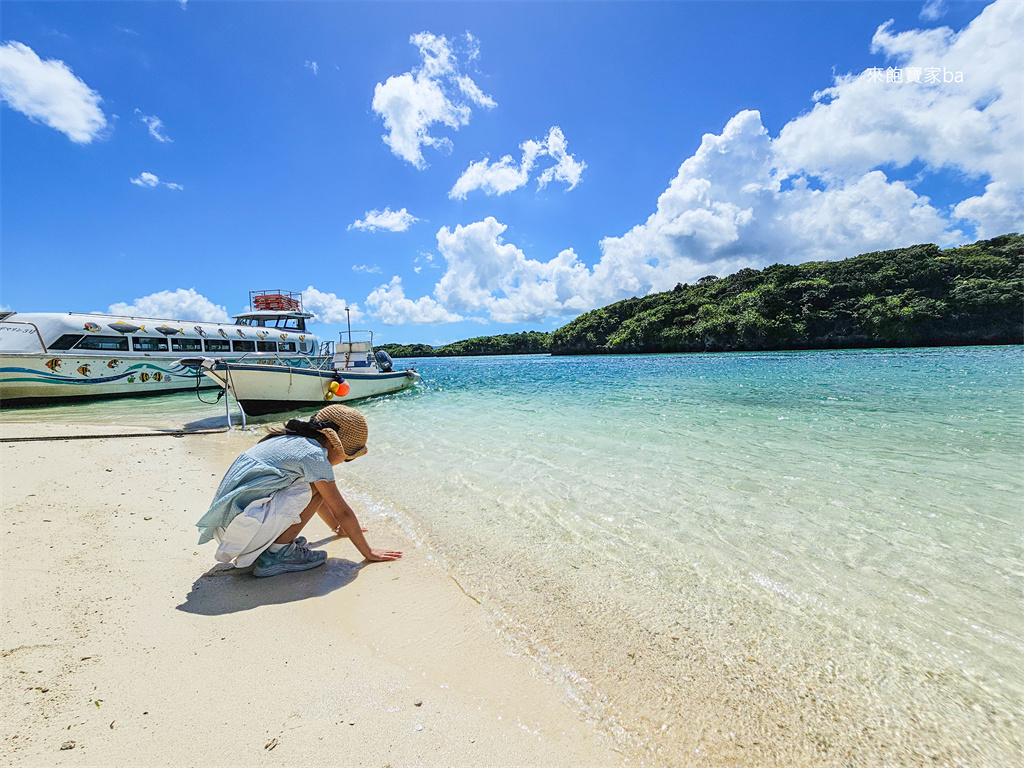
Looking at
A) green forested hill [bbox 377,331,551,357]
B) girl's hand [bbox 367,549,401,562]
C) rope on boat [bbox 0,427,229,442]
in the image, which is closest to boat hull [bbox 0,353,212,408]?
rope on boat [bbox 0,427,229,442]

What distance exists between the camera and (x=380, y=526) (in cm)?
464

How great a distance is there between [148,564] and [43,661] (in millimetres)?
1368

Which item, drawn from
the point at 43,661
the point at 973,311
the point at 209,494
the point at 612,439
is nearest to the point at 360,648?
the point at 43,661

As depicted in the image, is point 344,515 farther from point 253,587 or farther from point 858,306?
point 858,306

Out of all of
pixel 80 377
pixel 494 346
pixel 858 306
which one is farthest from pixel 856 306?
pixel 494 346

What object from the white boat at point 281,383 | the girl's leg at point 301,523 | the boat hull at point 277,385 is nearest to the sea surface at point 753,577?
the girl's leg at point 301,523

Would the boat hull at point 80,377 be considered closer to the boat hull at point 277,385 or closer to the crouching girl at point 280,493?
the boat hull at point 277,385

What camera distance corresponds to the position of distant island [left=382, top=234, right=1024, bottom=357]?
60500 millimetres

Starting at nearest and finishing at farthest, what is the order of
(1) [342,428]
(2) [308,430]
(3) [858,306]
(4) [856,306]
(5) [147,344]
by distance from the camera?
(2) [308,430]
(1) [342,428]
(5) [147,344]
(3) [858,306]
(4) [856,306]

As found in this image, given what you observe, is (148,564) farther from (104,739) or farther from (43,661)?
(104,739)

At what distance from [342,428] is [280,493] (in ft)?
2.08

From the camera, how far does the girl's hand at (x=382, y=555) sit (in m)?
3.56

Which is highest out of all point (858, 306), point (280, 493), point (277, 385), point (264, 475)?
point (858, 306)

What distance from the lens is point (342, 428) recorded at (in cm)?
331
